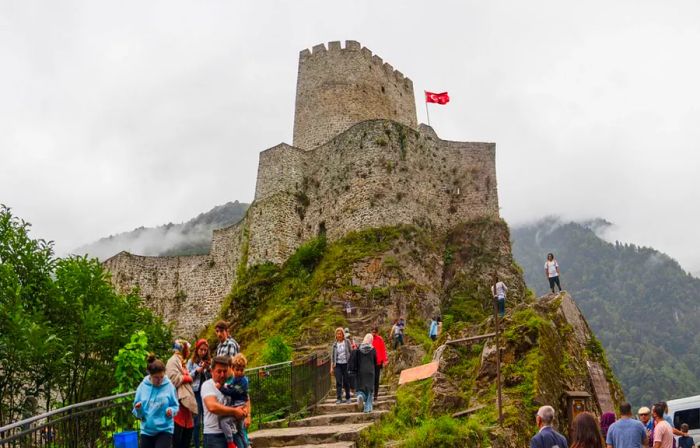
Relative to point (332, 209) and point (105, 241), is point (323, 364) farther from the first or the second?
point (105, 241)

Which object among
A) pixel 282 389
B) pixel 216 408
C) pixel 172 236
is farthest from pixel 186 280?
pixel 172 236

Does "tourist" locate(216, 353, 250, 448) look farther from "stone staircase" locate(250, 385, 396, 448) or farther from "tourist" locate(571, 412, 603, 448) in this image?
"tourist" locate(571, 412, 603, 448)

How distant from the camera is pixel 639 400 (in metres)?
71.8

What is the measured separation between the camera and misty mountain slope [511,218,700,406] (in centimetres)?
8756

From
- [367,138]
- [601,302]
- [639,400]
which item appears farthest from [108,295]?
[601,302]

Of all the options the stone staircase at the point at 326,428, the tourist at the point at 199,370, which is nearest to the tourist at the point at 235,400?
the tourist at the point at 199,370

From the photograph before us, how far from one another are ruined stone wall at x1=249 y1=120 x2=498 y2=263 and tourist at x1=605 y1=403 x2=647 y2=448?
2072 centimetres

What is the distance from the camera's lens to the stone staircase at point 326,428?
1119 centimetres

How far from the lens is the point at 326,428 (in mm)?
12008

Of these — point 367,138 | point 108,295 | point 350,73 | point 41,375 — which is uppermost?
point 350,73

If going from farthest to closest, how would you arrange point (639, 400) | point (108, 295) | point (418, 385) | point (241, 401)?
point (639, 400)
point (108, 295)
point (418, 385)
point (241, 401)

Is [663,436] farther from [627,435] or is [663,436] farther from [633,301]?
[633,301]

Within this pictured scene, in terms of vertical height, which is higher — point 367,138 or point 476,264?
point 367,138

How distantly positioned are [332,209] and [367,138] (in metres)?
4.11
